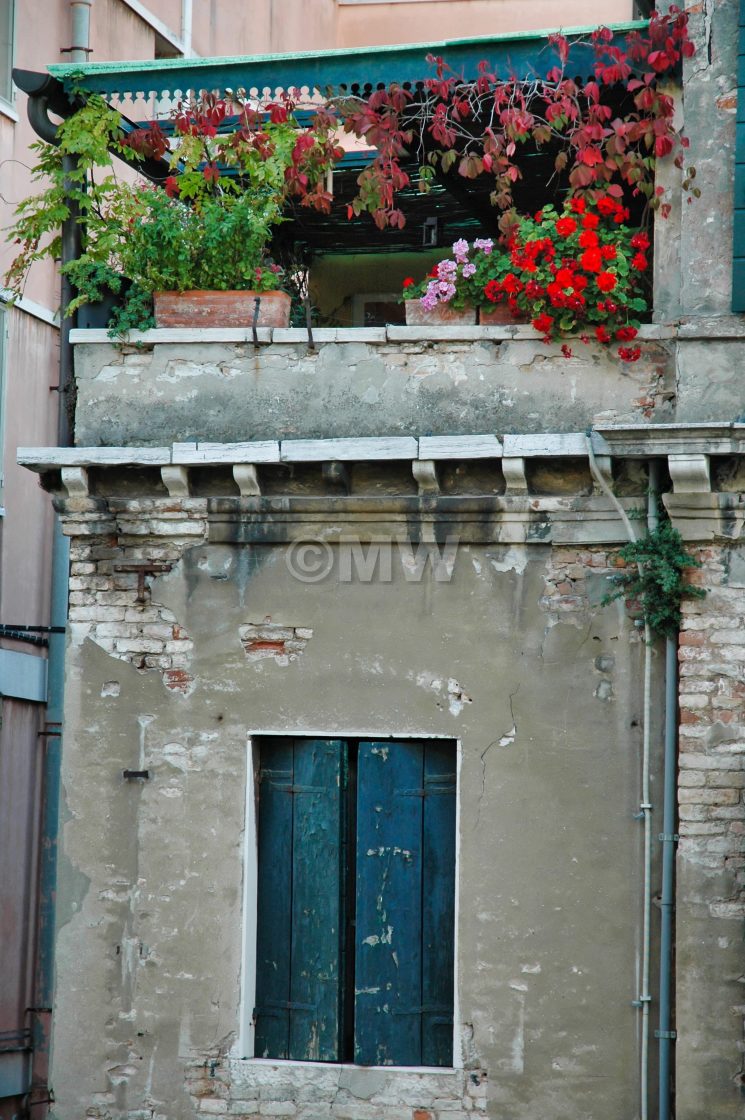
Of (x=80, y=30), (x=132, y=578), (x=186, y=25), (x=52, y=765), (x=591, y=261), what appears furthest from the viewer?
(x=186, y=25)

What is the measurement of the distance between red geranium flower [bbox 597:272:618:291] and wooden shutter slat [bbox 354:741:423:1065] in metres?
2.74

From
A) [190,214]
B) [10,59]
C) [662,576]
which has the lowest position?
[662,576]

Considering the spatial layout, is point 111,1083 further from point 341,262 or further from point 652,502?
point 341,262

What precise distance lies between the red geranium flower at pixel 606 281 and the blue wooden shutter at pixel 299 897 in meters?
2.94

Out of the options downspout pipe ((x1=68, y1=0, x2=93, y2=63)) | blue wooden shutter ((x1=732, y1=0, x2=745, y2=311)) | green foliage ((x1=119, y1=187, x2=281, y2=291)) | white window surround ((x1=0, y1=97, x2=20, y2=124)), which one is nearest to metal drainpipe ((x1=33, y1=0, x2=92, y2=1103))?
downspout pipe ((x1=68, y1=0, x2=93, y2=63))

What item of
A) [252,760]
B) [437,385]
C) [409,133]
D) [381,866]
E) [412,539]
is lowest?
[381,866]

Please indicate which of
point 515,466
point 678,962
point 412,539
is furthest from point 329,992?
point 515,466

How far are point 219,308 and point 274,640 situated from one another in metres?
2.00

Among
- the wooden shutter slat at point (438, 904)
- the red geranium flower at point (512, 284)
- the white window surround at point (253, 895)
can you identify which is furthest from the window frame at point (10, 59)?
the wooden shutter slat at point (438, 904)

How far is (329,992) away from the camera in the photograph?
27.0ft

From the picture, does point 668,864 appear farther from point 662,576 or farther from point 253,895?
point 253,895

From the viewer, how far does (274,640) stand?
27.5 ft

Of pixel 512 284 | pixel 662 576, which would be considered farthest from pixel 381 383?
pixel 662 576

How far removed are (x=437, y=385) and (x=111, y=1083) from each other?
4.34 meters
